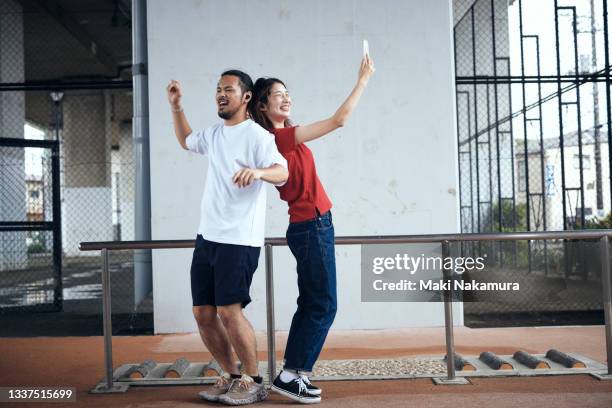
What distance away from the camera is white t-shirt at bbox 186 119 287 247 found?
2.70 m

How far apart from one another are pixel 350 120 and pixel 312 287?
298cm

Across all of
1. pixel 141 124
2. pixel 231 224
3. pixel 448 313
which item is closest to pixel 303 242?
pixel 231 224

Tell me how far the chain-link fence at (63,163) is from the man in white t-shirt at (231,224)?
319cm

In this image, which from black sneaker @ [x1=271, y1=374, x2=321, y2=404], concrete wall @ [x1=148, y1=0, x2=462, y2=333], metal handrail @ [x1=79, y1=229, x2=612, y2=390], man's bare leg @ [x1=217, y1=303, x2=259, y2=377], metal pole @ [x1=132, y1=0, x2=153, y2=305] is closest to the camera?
man's bare leg @ [x1=217, y1=303, x2=259, y2=377]

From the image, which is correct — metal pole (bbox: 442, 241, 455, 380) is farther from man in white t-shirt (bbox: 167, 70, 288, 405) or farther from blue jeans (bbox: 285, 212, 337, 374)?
man in white t-shirt (bbox: 167, 70, 288, 405)

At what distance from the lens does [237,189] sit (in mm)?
2721

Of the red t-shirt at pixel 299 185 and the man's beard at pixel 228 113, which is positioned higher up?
the man's beard at pixel 228 113

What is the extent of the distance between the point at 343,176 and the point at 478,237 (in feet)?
7.83

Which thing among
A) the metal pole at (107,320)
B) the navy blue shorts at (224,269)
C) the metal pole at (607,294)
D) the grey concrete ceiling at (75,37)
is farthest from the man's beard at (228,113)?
the grey concrete ceiling at (75,37)

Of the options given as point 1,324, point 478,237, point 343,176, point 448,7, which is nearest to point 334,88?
point 343,176

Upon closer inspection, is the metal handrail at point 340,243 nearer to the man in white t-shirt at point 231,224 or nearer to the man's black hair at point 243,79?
the man in white t-shirt at point 231,224

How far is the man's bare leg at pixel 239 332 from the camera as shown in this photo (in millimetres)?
2758

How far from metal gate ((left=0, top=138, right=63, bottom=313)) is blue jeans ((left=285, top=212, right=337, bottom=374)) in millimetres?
4830

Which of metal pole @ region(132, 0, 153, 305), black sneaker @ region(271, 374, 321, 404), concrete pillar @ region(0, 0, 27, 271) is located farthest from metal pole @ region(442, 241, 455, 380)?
concrete pillar @ region(0, 0, 27, 271)
